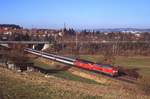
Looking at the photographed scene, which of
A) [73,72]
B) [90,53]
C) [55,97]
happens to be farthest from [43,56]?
[55,97]

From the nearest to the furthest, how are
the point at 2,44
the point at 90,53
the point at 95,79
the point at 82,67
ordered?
the point at 95,79
the point at 82,67
the point at 90,53
the point at 2,44

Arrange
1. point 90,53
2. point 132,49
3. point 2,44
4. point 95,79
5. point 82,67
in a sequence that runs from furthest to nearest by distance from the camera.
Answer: point 2,44 → point 132,49 → point 90,53 → point 82,67 → point 95,79

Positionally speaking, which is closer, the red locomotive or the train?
the red locomotive

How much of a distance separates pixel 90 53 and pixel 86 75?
58.1 m

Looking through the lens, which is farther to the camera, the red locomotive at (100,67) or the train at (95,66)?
the train at (95,66)

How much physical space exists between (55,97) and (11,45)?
12149 cm

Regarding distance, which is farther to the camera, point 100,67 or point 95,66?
point 95,66

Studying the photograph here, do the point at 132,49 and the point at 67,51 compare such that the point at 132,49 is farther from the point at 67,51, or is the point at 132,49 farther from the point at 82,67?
the point at 82,67

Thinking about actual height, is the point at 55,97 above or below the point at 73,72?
above

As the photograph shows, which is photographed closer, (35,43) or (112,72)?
(112,72)

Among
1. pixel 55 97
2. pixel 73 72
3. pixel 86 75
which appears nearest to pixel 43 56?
pixel 73 72

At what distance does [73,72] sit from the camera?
6438 centimetres

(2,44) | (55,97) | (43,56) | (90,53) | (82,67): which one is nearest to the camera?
(55,97)

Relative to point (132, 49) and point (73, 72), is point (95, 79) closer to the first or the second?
point (73, 72)
